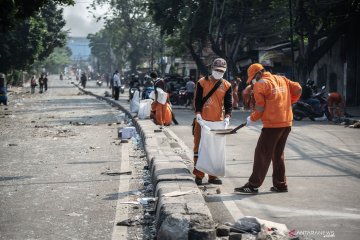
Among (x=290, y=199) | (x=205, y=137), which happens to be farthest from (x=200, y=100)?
(x=290, y=199)

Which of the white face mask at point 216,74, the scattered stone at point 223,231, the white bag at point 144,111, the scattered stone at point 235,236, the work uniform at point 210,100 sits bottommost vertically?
the scattered stone at point 223,231

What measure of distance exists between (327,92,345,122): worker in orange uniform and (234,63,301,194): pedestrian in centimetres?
1324

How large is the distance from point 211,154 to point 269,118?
35.5 inches

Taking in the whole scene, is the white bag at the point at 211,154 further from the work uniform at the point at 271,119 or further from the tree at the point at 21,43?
the tree at the point at 21,43

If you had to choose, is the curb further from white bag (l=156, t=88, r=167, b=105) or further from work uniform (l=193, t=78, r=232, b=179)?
white bag (l=156, t=88, r=167, b=105)

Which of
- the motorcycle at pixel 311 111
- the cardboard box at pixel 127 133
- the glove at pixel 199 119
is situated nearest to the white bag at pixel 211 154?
the glove at pixel 199 119

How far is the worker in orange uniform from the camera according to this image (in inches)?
790

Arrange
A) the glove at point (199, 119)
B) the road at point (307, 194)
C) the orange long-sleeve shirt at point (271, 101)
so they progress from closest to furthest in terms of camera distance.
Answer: the road at point (307, 194) → the orange long-sleeve shirt at point (271, 101) → the glove at point (199, 119)

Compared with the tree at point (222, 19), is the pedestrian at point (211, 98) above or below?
below

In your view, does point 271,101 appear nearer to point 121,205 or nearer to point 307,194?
point 307,194

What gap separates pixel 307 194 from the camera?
23.3 ft

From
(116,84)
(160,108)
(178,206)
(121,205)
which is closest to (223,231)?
(178,206)

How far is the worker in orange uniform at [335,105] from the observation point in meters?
20.1

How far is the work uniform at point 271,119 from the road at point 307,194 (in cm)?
26
